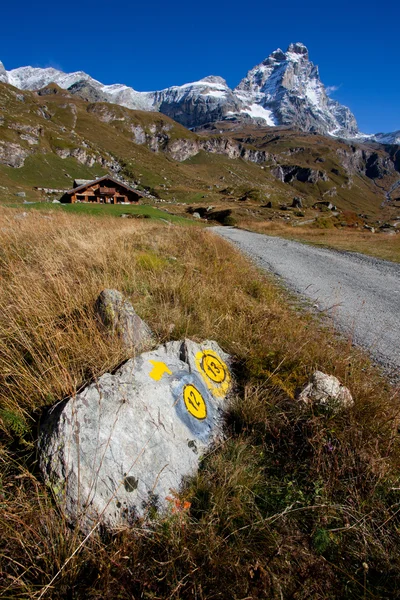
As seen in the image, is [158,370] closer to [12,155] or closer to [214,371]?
[214,371]

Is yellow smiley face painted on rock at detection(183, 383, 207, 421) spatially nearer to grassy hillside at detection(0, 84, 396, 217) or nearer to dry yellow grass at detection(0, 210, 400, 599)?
dry yellow grass at detection(0, 210, 400, 599)

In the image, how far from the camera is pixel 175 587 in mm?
1396

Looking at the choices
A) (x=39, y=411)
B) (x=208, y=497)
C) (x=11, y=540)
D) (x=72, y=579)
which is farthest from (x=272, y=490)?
(x=39, y=411)

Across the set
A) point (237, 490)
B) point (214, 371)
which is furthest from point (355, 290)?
point (237, 490)

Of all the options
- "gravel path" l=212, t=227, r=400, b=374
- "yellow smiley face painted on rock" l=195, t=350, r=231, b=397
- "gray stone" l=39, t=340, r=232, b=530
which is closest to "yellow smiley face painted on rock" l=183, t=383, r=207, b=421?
"gray stone" l=39, t=340, r=232, b=530

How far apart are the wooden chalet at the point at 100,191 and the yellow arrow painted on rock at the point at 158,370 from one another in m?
44.3

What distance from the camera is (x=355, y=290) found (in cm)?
754

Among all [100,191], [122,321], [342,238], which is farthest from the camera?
[100,191]

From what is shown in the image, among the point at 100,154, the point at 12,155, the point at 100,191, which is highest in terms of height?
the point at 100,154

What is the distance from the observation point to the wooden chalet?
41656 millimetres

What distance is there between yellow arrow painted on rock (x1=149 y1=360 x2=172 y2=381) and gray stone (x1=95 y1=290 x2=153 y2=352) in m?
0.23

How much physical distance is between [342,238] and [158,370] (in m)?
24.6

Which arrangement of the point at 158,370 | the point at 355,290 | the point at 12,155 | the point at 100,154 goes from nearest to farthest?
1. the point at 158,370
2. the point at 355,290
3. the point at 12,155
4. the point at 100,154

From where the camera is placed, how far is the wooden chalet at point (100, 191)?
41656 mm
